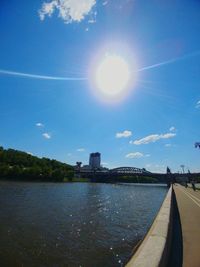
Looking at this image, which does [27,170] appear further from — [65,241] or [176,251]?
[176,251]

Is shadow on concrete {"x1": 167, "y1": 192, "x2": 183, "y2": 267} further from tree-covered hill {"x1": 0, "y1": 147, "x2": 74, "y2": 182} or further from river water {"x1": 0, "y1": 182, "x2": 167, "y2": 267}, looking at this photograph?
tree-covered hill {"x1": 0, "y1": 147, "x2": 74, "y2": 182}

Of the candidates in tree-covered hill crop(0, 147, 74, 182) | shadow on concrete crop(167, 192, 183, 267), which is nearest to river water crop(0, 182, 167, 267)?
shadow on concrete crop(167, 192, 183, 267)

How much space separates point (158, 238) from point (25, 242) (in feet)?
34.5

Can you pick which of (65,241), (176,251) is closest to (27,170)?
(65,241)

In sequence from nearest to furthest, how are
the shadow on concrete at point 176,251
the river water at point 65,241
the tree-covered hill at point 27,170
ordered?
1. the shadow on concrete at point 176,251
2. the river water at point 65,241
3. the tree-covered hill at point 27,170

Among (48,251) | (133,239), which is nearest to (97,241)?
(133,239)

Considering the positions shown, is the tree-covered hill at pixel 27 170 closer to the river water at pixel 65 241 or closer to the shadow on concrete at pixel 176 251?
the river water at pixel 65 241

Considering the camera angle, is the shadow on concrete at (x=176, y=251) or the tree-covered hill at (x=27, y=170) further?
the tree-covered hill at (x=27, y=170)

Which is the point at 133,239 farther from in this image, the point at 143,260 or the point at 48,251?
the point at 143,260

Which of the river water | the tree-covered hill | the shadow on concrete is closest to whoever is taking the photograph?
the shadow on concrete

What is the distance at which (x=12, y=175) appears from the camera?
12075 cm

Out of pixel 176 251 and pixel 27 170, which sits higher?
pixel 27 170

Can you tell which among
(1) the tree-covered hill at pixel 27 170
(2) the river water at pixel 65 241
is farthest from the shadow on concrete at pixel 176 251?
(1) the tree-covered hill at pixel 27 170

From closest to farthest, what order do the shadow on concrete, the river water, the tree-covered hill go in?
1. the shadow on concrete
2. the river water
3. the tree-covered hill
